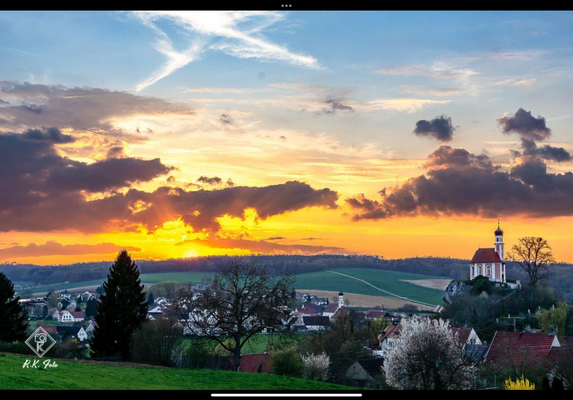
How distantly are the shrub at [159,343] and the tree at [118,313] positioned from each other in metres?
3.68

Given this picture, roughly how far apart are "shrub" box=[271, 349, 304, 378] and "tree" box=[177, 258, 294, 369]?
1314mm

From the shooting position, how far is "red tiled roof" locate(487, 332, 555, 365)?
1060 inches

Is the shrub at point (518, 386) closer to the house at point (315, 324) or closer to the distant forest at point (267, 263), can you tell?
the distant forest at point (267, 263)

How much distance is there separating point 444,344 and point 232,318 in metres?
8.66

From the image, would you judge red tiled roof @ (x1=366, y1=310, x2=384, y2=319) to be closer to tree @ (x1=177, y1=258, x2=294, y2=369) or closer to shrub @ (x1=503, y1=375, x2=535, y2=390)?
tree @ (x1=177, y1=258, x2=294, y2=369)

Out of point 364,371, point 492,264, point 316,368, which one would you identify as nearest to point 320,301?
point 492,264

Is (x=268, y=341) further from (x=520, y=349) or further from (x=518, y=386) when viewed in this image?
(x=518, y=386)

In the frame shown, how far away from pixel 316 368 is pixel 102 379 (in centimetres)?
1897

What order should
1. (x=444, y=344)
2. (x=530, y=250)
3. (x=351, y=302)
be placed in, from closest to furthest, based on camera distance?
1. (x=444, y=344)
2. (x=530, y=250)
3. (x=351, y=302)

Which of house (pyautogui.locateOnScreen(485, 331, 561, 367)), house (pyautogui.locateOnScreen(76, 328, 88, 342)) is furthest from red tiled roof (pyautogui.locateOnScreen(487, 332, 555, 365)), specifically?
house (pyautogui.locateOnScreen(76, 328, 88, 342))
